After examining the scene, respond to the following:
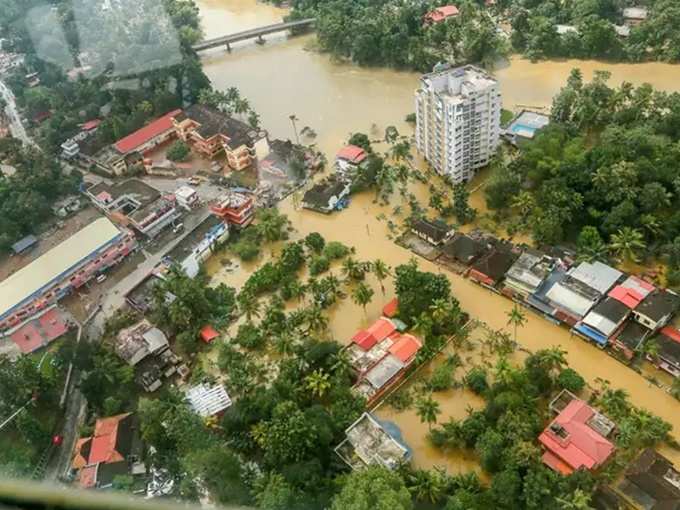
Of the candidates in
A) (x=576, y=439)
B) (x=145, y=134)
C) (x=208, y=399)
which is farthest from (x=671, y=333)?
(x=145, y=134)

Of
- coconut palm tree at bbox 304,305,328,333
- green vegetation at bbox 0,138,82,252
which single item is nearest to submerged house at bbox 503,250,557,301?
coconut palm tree at bbox 304,305,328,333

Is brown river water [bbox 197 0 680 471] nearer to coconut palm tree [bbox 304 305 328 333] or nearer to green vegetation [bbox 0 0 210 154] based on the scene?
coconut palm tree [bbox 304 305 328 333]

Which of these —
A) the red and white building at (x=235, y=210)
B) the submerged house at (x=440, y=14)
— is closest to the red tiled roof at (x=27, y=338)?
the red and white building at (x=235, y=210)

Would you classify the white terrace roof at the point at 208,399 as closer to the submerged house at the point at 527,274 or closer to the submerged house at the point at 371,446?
the submerged house at the point at 371,446

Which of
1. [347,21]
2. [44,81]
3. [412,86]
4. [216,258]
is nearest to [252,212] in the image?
[216,258]

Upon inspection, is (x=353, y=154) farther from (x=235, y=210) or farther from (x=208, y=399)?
(x=208, y=399)

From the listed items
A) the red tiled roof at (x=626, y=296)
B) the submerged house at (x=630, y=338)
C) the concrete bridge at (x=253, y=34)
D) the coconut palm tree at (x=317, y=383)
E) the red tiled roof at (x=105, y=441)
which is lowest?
the red tiled roof at (x=105, y=441)
